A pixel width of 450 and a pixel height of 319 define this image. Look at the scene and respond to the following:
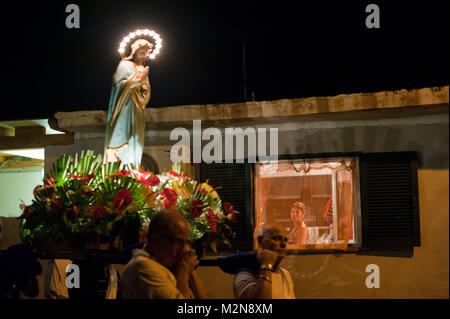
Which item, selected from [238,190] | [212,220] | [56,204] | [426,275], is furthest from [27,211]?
[238,190]

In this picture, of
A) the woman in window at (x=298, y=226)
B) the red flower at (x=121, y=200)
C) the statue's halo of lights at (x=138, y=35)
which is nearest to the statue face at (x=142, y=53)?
the statue's halo of lights at (x=138, y=35)

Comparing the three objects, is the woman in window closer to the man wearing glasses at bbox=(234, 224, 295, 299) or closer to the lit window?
the lit window

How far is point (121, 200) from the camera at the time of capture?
2.85 metres

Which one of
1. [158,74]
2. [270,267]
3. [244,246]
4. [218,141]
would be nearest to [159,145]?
[218,141]

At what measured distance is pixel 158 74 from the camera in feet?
28.2

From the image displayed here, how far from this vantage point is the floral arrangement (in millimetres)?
2887

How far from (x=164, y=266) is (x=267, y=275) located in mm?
490

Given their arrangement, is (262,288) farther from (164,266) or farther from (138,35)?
(138,35)

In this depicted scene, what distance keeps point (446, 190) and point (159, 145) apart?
4995 mm

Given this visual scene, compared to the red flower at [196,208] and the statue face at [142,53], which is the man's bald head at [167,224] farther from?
the statue face at [142,53]

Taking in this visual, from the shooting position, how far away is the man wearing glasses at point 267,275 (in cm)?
226

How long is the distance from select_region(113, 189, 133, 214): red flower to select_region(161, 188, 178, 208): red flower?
0.95 feet

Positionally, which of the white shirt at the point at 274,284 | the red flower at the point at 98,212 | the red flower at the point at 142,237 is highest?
the red flower at the point at 98,212
